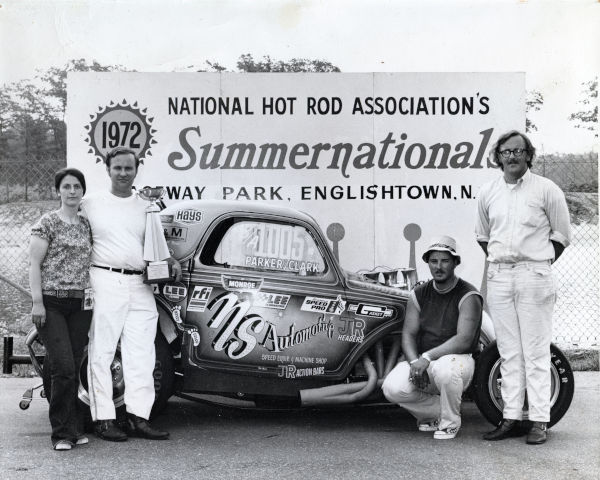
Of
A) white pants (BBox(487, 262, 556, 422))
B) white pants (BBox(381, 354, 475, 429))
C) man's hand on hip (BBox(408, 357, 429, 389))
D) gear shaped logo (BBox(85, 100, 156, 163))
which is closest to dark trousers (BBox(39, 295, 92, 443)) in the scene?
white pants (BBox(381, 354, 475, 429))

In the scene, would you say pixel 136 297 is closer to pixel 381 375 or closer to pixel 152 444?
pixel 152 444

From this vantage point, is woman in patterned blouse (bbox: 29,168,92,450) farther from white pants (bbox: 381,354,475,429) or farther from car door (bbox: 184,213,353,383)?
white pants (bbox: 381,354,475,429)

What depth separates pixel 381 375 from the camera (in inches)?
229

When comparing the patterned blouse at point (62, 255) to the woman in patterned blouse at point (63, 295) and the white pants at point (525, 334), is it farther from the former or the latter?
the white pants at point (525, 334)

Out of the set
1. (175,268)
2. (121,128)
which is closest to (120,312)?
(175,268)

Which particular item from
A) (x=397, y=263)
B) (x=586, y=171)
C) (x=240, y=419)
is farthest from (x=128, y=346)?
(x=586, y=171)

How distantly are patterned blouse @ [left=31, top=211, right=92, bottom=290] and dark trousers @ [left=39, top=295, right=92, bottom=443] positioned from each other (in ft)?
0.36

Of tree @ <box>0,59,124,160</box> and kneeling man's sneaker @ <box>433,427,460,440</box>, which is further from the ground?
tree @ <box>0,59,124,160</box>

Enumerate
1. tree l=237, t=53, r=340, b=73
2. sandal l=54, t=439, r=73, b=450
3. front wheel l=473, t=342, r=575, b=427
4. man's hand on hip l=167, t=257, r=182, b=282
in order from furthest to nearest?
tree l=237, t=53, r=340, b=73, front wheel l=473, t=342, r=575, b=427, man's hand on hip l=167, t=257, r=182, b=282, sandal l=54, t=439, r=73, b=450

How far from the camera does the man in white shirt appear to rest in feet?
17.6

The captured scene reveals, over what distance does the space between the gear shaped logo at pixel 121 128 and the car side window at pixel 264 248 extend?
2.63 metres

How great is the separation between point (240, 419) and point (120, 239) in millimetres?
1722

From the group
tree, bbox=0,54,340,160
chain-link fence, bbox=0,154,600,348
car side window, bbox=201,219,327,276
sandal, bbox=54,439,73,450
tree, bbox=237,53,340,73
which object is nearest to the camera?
sandal, bbox=54,439,73,450

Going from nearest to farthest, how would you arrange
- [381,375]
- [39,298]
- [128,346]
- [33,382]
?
1. [39,298]
2. [128,346]
3. [381,375]
4. [33,382]
